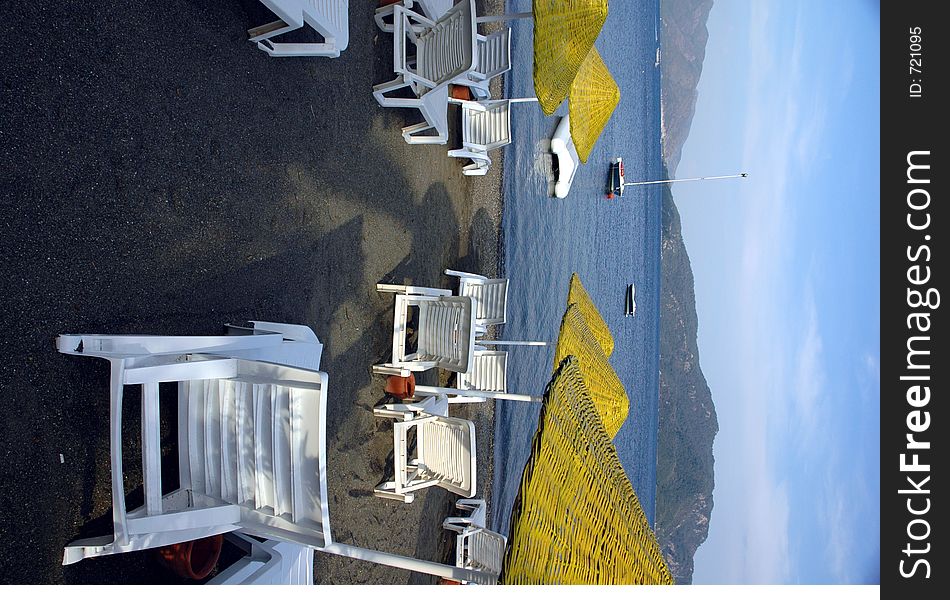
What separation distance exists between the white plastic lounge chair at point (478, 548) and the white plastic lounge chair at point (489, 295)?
60.1 inches

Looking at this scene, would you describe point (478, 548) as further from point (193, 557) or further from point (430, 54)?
point (430, 54)

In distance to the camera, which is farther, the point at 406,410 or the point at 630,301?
the point at 630,301

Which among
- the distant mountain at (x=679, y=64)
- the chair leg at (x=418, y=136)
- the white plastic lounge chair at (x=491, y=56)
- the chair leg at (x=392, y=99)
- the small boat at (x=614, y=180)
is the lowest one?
the chair leg at (x=418, y=136)

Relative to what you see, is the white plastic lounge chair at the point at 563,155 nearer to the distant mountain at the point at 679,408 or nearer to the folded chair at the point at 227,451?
the folded chair at the point at 227,451

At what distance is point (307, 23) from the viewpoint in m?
3.04

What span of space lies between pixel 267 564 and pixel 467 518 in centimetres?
236

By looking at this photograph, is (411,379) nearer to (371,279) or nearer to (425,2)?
(371,279)

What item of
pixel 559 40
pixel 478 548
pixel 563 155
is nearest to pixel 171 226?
pixel 559 40

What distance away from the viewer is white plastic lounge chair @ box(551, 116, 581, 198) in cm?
743

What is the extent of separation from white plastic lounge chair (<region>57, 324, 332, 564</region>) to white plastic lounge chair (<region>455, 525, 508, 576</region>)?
7.44 ft

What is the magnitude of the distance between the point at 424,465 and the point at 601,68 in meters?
3.37

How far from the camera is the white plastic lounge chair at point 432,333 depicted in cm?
379

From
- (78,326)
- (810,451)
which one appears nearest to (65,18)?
(78,326)

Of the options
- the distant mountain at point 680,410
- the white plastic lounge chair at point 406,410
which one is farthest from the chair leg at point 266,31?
the distant mountain at point 680,410
